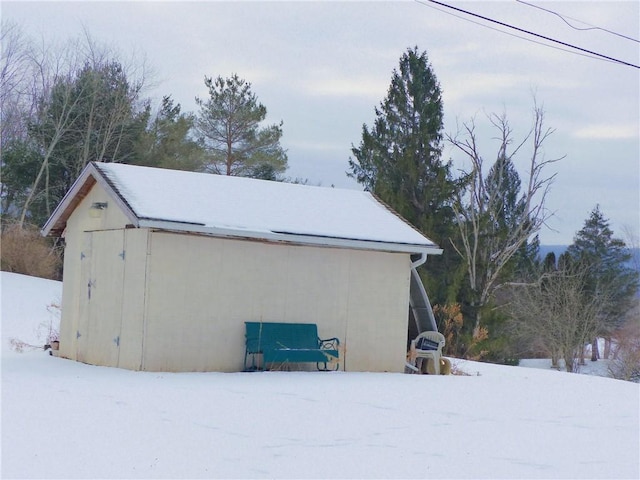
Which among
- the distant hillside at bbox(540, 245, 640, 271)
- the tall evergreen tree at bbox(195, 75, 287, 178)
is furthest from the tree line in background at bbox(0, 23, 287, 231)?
the distant hillside at bbox(540, 245, 640, 271)

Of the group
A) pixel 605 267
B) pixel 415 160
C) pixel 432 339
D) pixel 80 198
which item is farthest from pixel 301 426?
pixel 605 267

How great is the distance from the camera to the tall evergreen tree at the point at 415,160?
36469 mm

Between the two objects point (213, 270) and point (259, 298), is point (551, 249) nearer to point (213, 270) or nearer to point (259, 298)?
point (259, 298)

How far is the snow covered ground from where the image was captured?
722 centimetres

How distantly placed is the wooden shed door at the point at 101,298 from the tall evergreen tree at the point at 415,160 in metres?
21.9

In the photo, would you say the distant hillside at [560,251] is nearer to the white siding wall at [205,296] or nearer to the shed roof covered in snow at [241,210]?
the shed roof covered in snow at [241,210]

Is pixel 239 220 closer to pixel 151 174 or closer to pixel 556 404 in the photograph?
pixel 151 174

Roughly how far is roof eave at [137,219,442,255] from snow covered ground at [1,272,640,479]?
209 cm

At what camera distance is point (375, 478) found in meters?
7.00

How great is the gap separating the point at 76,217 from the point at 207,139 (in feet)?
90.8

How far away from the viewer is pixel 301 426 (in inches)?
354

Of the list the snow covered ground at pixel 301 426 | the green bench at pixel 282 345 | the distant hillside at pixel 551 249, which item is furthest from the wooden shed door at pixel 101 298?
the distant hillside at pixel 551 249

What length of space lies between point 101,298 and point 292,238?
317cm

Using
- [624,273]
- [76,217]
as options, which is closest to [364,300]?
[76,217]
